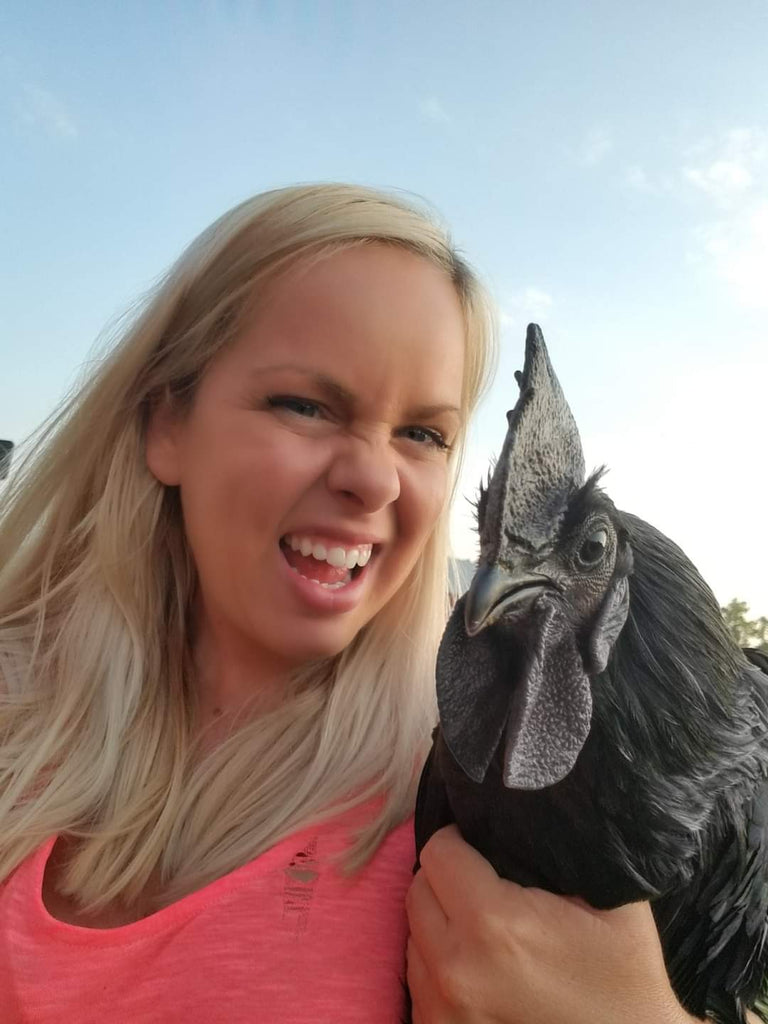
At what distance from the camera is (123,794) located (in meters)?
1.79

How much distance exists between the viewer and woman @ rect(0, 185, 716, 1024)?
138 cm

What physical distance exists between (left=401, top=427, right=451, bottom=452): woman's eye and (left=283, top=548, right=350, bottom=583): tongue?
34 cm

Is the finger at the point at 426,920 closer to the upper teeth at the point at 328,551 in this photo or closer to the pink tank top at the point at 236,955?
the pink tank top at the point at 236,955

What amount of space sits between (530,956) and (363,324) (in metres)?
1.19

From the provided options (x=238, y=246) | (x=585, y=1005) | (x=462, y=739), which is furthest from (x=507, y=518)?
(x=238, y=246)

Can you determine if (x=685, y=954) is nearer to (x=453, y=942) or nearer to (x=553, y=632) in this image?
(x=453, y=942)

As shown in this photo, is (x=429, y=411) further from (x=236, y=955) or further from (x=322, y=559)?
(x=236, y=955)

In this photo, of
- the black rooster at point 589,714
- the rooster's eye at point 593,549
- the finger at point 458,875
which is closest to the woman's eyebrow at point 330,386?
the black rooster at point 589,714

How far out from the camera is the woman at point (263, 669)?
1.38 meters

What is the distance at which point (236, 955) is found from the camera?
4.70 ft

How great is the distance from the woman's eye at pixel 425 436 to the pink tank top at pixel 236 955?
888 mm

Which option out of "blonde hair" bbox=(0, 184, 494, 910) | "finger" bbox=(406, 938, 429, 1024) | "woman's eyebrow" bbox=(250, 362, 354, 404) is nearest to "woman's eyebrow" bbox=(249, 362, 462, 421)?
"woman's eyebrow" bbox=(250, 362, 354, 404)

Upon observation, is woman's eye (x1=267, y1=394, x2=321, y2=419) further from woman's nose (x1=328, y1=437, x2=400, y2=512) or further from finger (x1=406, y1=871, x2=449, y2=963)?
finger (x1=406, y1=871, x2=449, y2=963)

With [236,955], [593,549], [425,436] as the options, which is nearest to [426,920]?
[236,955]
